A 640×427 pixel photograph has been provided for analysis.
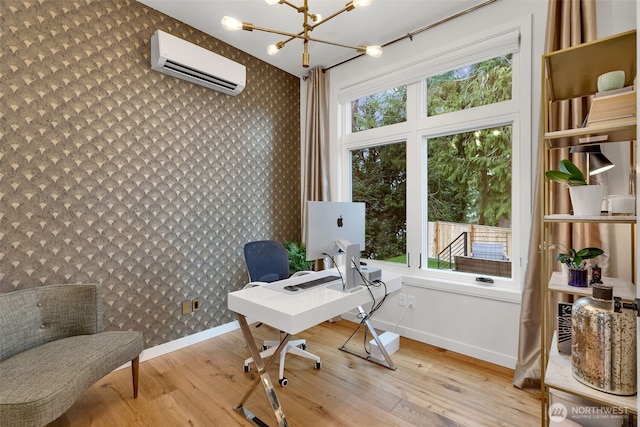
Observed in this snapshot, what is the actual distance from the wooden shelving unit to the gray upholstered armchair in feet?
7.38

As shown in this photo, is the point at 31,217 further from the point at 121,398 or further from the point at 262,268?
the point at 262,268

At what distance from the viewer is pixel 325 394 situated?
207 centimetres

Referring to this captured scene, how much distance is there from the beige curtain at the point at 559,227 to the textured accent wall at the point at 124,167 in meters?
2.48

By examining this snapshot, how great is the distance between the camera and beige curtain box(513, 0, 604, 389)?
197cm

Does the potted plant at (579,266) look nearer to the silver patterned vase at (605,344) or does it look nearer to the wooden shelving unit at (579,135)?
the wooden shelving unit at (579,135)

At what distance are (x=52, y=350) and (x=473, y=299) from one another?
2.93 metres

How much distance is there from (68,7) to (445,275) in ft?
11.8

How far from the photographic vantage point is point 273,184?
3527 millimetres

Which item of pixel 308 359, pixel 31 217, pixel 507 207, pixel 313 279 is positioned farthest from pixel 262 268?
pixel 507 207

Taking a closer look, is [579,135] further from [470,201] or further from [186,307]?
[186,307]

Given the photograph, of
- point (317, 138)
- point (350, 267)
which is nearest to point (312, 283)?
point (350, 267)

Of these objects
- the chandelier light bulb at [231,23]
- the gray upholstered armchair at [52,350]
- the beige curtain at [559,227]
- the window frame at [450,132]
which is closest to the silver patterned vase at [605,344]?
the beige curtain at [559,227]

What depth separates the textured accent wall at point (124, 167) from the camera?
2000 millimetres

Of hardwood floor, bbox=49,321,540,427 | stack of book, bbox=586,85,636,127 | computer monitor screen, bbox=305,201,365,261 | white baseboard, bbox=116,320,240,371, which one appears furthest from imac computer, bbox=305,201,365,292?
white baseboard, bbox=116,320,240,371
